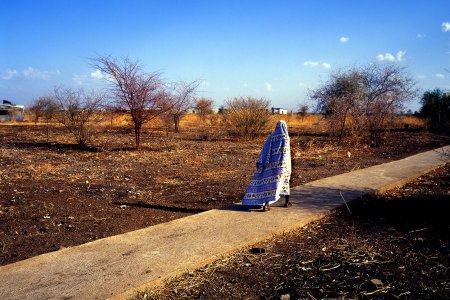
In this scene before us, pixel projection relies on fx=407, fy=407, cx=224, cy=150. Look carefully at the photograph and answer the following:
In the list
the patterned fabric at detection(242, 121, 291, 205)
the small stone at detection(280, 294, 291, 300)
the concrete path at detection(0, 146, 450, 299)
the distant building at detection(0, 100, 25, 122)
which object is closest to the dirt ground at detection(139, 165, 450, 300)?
the small stone at detection(280, 294, 291, 300)

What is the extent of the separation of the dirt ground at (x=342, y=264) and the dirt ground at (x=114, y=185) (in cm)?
183

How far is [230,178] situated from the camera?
955cm

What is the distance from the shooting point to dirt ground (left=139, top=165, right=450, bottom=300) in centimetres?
356

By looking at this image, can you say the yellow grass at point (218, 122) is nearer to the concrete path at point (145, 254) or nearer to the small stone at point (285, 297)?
the concrete path at point (145, 254)

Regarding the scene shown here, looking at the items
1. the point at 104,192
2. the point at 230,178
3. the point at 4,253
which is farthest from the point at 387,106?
the point at 4,253

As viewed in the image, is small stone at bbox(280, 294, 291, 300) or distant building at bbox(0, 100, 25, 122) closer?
small stone at bbox(280, 294, 291, 300)

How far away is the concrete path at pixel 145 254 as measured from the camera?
3.49 metres

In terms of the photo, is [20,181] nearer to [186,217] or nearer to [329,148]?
[186,217]

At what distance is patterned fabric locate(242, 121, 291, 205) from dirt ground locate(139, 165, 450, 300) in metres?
0.73

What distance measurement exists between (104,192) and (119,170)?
291 cm

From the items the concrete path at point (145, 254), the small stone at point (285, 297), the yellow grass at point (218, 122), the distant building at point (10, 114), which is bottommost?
the small stone at point (285, 297)

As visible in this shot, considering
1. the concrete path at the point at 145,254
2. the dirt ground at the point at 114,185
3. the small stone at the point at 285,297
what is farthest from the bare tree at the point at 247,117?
the small stone at the point at 285,297

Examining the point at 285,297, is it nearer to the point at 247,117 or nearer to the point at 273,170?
the point at 273,170

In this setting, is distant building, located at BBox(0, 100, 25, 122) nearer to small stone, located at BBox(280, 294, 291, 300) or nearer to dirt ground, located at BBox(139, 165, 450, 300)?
dirt ground, located at BBox(139, 165, 450, 300)
